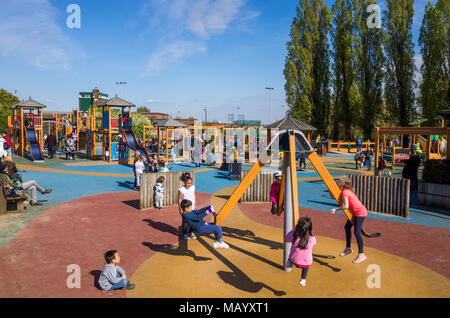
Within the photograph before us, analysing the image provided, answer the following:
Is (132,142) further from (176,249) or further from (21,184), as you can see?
(176,249)

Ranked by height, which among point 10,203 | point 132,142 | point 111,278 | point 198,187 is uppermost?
point 132,142

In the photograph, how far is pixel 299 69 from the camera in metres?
48.9

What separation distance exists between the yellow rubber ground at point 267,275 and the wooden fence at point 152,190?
13.0ft

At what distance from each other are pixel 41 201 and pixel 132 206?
381cm

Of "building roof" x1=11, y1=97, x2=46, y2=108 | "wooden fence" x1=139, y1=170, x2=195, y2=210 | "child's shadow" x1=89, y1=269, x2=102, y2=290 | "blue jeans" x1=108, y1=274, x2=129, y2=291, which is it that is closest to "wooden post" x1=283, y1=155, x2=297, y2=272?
"blue jeans" x1=108, y1=274, x2=129, y2=291

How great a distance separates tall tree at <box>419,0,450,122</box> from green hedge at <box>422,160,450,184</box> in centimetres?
2721

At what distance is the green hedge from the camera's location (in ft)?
41.6

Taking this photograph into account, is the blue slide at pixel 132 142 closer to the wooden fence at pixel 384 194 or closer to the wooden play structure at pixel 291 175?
the wooden fence at pixel 384 194

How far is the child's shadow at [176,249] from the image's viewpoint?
7727 mm

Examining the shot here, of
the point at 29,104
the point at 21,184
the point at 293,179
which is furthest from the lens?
the point at 29,104

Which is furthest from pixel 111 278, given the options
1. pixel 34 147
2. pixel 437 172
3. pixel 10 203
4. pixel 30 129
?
pixel 30 129

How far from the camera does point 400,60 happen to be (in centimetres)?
4019

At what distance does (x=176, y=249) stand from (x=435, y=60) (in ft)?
132

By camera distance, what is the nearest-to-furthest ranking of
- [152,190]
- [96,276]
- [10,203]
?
[96,276] → [10,203] → [152,190]
